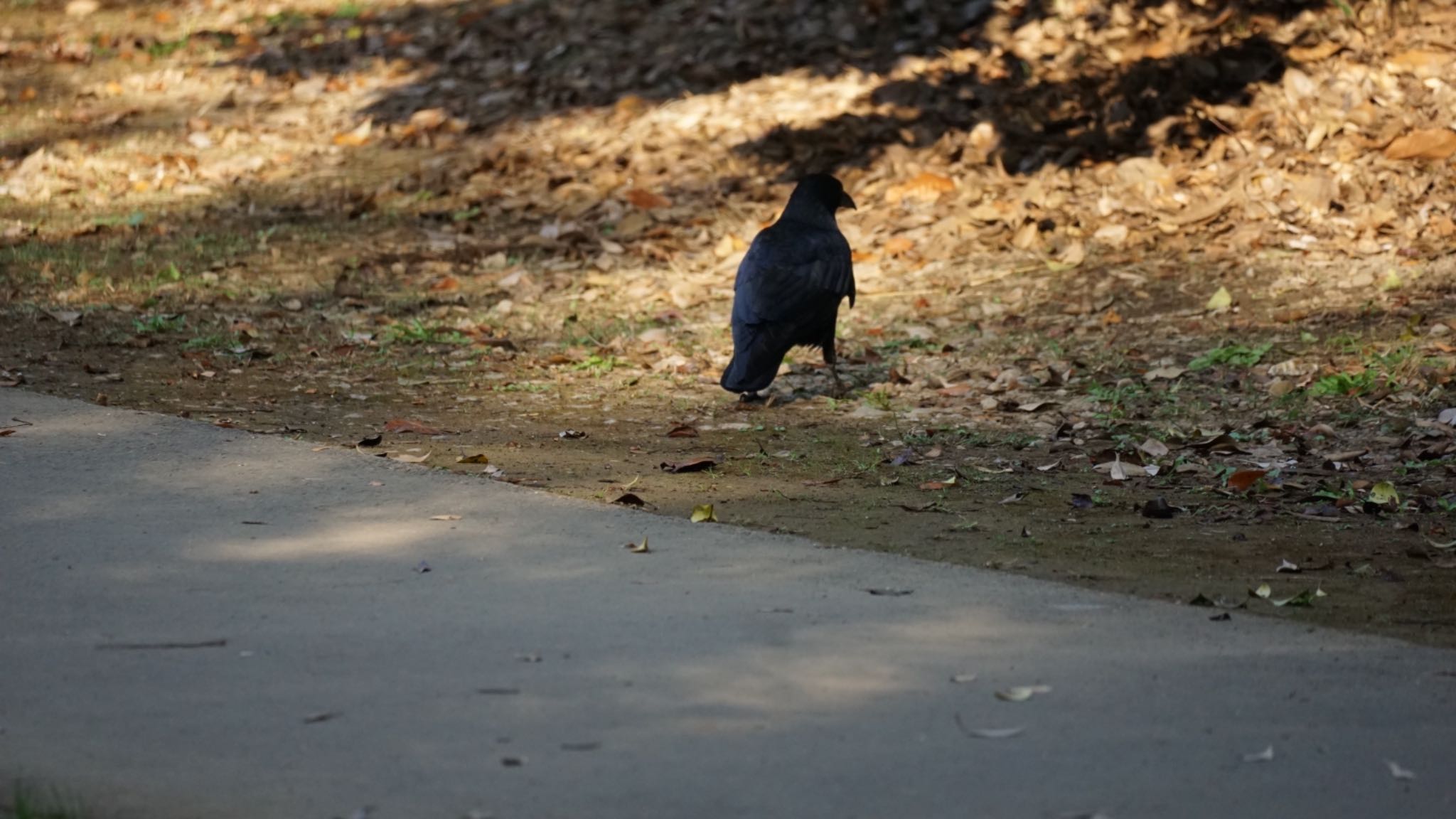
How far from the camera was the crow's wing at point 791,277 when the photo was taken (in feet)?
24.5

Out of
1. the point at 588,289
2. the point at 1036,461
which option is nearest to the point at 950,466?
the point at 1036,461

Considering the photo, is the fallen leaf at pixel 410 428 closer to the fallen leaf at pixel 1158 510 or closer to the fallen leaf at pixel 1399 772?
the fallen leaf at pixel 1158 510

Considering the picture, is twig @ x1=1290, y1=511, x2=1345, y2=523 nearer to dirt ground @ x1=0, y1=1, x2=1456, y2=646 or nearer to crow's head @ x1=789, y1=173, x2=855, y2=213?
dirt ground @ x1=0, y1=1, x2=1456, y2=646

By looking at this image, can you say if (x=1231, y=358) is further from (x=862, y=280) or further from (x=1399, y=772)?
(x=1399, y=772)

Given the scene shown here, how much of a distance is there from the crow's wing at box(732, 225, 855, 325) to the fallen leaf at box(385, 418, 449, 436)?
1712mm

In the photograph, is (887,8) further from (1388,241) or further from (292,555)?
(292,555)

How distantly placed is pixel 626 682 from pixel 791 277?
419cm

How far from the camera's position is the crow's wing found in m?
7.45

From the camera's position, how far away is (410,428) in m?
6.49

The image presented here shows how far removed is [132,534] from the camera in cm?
479

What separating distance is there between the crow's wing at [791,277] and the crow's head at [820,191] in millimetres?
332

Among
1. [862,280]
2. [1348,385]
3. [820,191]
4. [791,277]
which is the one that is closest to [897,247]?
[862,280]

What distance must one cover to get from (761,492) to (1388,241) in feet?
17.3

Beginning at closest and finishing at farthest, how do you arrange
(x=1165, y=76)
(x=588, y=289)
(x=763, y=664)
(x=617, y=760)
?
(x=617, y=760), (x=763, y=664), (x=588, y=289), (x=1165, y=76)
